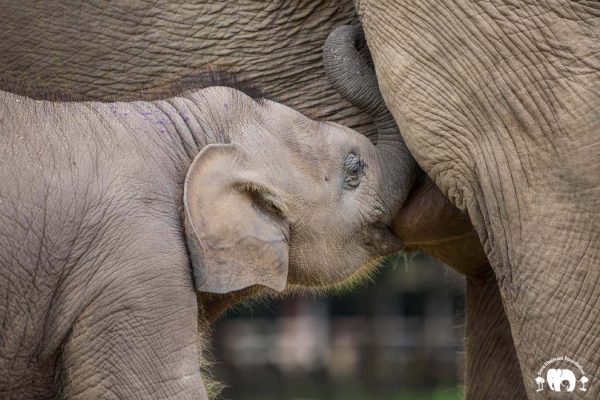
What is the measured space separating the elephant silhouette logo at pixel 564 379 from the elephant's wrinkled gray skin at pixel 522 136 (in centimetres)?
2

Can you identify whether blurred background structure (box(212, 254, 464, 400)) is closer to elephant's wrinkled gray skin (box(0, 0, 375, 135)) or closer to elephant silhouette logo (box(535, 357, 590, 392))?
elephant's wrinkled gray skin (box(0, 0, 375, 135))

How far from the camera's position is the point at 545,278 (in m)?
4.17

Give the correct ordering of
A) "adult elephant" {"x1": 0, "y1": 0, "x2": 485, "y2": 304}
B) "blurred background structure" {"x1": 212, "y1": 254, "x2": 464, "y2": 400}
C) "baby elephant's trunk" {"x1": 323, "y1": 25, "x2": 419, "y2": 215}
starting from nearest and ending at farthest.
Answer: "baby elephant's trunk" {"x1": 323, "y1": 25, "x2": 419, "y2": 215}
"adult elephant" {"x1": 0, "y1": 0, "x2": 485, "y2": 304}
"blurred background structure" {"x1": 212, "y1": 254, "x2": 464, "y2": 400}

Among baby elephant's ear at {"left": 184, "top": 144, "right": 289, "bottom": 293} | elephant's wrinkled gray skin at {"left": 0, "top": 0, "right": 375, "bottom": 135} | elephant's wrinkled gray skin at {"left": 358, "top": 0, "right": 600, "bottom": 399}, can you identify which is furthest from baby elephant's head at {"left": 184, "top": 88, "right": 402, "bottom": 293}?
elephant's wrinkled gray skin at {"left": 0, "top": 0, "right": 375, "bottom": 135}

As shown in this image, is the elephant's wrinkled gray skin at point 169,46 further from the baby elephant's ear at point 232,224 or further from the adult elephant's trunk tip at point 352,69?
the baby elephant's ear at point 232,224

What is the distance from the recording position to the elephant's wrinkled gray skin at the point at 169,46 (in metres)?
4.90

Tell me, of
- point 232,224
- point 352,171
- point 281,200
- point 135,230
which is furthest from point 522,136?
point 135,230

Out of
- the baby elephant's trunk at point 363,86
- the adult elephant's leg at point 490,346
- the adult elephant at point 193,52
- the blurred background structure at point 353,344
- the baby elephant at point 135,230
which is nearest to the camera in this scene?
the baby elephant at point 135,230

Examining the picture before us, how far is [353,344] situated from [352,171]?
779 centimetres

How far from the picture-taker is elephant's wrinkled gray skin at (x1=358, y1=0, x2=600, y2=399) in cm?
407

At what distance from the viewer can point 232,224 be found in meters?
4.19

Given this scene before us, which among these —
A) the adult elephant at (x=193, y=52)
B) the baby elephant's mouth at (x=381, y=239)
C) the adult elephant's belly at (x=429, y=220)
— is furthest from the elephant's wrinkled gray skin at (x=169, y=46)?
the baby elephant's mouth at (x=381, y=239)

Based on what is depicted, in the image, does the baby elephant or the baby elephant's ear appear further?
the baby elephant's ear

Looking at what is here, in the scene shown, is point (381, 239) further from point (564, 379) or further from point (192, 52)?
point (192, 52)
